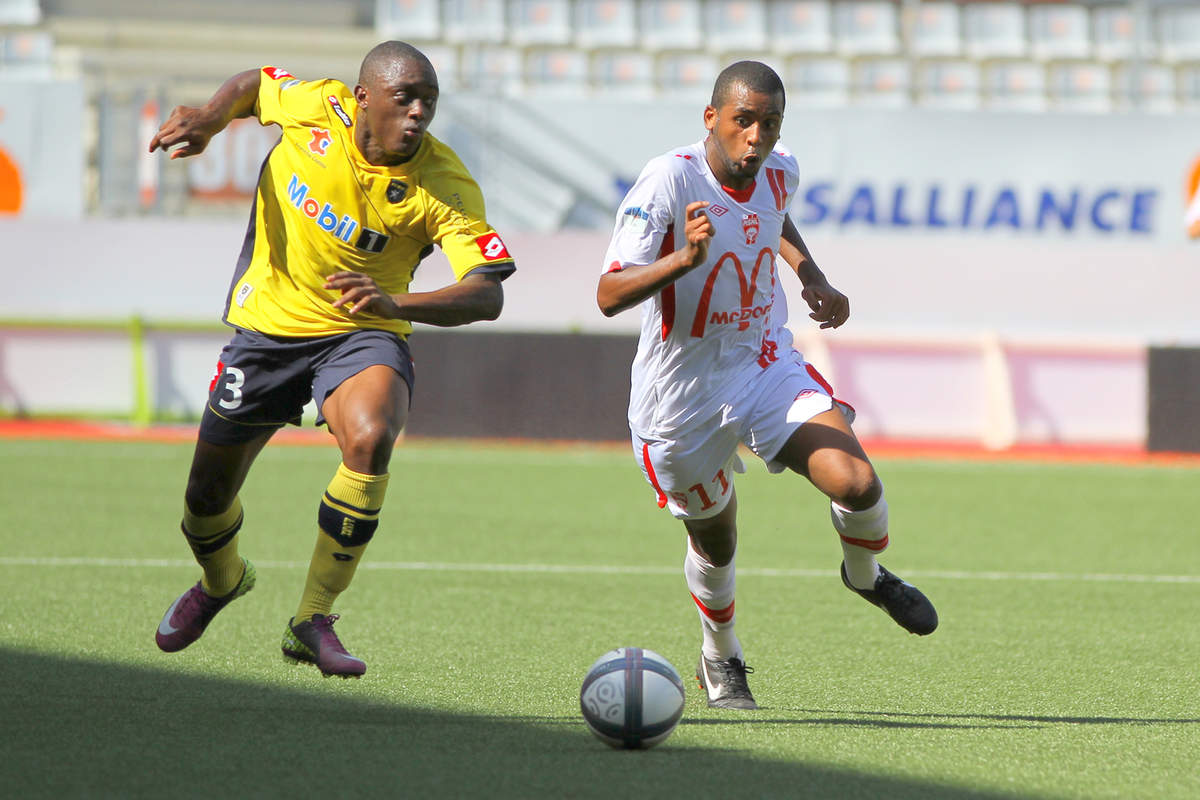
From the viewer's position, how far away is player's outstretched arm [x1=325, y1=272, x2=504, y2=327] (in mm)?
4836

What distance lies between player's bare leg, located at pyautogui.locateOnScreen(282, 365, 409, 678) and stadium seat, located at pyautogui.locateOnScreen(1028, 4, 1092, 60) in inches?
769

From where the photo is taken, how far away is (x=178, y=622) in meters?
5.71

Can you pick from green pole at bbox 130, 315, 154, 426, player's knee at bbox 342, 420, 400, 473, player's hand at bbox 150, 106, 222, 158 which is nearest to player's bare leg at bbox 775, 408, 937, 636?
player's knee at bbox 342, 420, 400, 473

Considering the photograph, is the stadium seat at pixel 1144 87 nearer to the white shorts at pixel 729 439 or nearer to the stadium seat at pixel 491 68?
the stadium seat at pixel 491 68

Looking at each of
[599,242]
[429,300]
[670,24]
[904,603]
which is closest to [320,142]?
[429,300]

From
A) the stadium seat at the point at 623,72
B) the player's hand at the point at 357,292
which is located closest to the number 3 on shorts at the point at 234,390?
the player's hand at the point at 357,292

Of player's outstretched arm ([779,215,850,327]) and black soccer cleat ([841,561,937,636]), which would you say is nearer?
black soccer cleat ([841,561,937,636])

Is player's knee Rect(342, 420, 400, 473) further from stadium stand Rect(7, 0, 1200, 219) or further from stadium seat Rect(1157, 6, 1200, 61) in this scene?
stadium seat Rect(1157, 6, 1200, 61)

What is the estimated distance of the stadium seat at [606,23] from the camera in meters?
21.8

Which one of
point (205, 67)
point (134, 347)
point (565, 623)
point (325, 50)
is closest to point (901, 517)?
point (565, 623)

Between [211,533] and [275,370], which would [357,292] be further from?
[211,533]

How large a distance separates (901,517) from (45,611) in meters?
6.60

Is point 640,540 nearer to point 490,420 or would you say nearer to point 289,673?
point 289,673

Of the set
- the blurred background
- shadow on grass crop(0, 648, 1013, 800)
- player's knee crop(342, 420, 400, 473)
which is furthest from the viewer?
the blurred background
